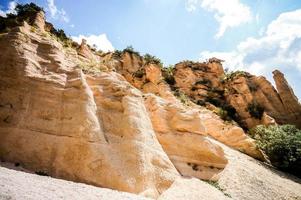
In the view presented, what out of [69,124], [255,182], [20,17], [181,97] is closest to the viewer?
[69,124]

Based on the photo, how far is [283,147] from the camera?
25.0 meters

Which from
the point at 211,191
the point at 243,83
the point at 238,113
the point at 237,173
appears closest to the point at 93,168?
the point at 211,191

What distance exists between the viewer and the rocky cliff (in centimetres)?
1123

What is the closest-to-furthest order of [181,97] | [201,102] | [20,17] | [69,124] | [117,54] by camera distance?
[69,124] → [20,17] → [181,97] → [201,102] → [117,54]

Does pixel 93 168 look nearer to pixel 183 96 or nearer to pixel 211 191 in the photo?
pixel 211 191

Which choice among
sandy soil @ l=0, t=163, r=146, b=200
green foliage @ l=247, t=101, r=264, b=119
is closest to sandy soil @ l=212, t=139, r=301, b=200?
sandy soil @ l=0, t=163, r=146, b=200

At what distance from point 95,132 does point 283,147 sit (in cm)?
2076

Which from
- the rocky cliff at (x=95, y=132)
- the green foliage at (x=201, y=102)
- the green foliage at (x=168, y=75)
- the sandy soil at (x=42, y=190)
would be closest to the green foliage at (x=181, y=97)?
the green foliage at (x=201, y=102)

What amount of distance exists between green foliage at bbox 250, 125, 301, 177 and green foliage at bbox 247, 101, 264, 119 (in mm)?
6929

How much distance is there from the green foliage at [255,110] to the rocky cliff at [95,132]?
1656cm

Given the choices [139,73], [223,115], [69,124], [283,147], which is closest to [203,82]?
[223,115]

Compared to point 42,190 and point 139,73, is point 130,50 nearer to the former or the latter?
point 139,73

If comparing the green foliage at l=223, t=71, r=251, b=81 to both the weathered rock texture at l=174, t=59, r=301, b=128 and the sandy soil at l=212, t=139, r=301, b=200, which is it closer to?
the weathered rock texture at l=174, t=59, r=301, b=128

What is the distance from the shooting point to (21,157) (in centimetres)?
1091
